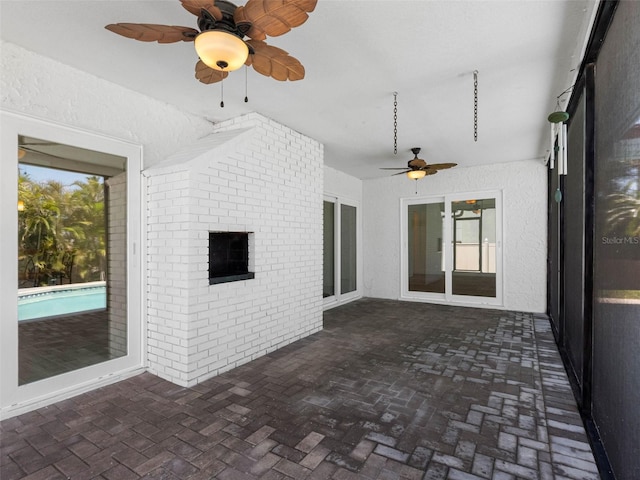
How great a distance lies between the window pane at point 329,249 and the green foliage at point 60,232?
392 centimetres

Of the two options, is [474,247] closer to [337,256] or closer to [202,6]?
[337,256]

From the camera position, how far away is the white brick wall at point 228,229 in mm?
3037

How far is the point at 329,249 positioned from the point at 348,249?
806 mm

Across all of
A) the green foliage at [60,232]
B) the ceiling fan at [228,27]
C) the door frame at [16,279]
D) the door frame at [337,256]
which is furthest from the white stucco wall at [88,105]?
the door frame at [337,256]

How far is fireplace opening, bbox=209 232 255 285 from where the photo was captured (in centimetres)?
350

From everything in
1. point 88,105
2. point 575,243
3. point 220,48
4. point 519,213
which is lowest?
point 575,243

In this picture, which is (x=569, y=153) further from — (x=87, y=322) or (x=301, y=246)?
(x=87, y=322)

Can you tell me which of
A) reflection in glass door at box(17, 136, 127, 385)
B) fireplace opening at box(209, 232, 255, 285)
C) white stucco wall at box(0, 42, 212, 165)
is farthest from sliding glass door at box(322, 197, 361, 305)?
reflection in glass door at box(17, 136, 127, 385)

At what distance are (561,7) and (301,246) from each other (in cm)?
335

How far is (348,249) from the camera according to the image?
7152 millimetres

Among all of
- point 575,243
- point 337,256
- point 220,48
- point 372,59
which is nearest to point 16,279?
point 220,48

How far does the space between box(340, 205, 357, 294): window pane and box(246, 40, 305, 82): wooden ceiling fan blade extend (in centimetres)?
486

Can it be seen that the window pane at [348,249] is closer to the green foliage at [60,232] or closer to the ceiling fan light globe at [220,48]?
the green foliage at [60,232]

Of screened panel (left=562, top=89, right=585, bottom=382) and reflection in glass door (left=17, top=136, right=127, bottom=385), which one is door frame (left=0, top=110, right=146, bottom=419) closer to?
reflection in glass door (left=17, top=136, right=127, bottom=385)
